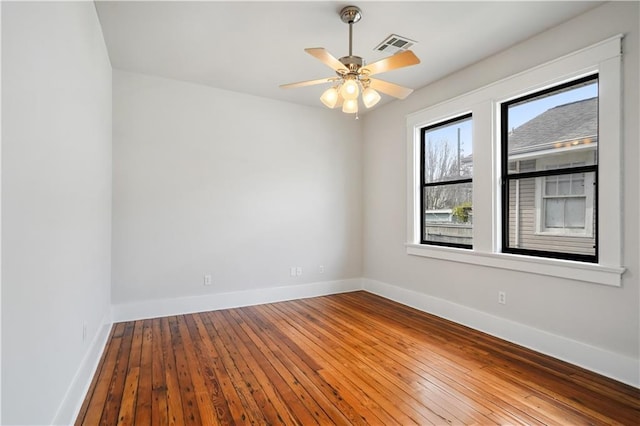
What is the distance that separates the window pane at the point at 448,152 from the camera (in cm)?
380

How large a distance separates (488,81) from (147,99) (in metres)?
3.87

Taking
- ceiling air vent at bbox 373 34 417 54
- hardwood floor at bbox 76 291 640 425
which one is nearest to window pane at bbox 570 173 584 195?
hardwood floor at bbox 76 291 640 425

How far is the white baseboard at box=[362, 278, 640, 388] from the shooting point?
239cm

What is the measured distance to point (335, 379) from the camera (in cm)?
241

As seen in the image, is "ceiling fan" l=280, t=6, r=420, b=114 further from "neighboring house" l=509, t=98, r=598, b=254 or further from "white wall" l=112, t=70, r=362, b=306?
"white wall" l=112, t=70, r=362, b=306

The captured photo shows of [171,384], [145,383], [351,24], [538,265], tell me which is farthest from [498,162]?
[145,383]

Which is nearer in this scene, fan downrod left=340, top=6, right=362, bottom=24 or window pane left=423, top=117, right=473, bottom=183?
fan downrod left=340, top=6, right=362, bottom=24

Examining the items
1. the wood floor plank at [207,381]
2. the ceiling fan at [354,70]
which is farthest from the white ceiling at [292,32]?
the wood floor plank at [207,381]

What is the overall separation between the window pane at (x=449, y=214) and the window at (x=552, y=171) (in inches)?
18.4

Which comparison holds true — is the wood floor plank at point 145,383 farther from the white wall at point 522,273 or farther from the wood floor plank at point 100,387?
the white wall at point 522,273

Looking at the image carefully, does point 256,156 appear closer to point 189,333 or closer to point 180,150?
point 180,150

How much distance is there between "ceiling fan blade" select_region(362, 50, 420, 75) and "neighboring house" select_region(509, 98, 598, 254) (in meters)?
1.62

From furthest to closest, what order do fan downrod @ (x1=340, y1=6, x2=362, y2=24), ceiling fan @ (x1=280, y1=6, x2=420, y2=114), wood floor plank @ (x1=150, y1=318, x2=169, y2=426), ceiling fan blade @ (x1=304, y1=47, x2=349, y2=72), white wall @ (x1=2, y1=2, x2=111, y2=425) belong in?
fan downrod @ (x1=340, y1=6, x2=362, y2=24) → ceiling fan @ (x1=280, y1=6, x2=420, y2=114) → ceiling fan blade @ (x1=304, y1=47, x2=349, y2=72) → wood floor plank @ (x1=150, y1=318, x2=169, y2=426) → white wall @ (x1=2, y1=2, x2=111, y2=425)

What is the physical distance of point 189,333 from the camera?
10.9 feet
